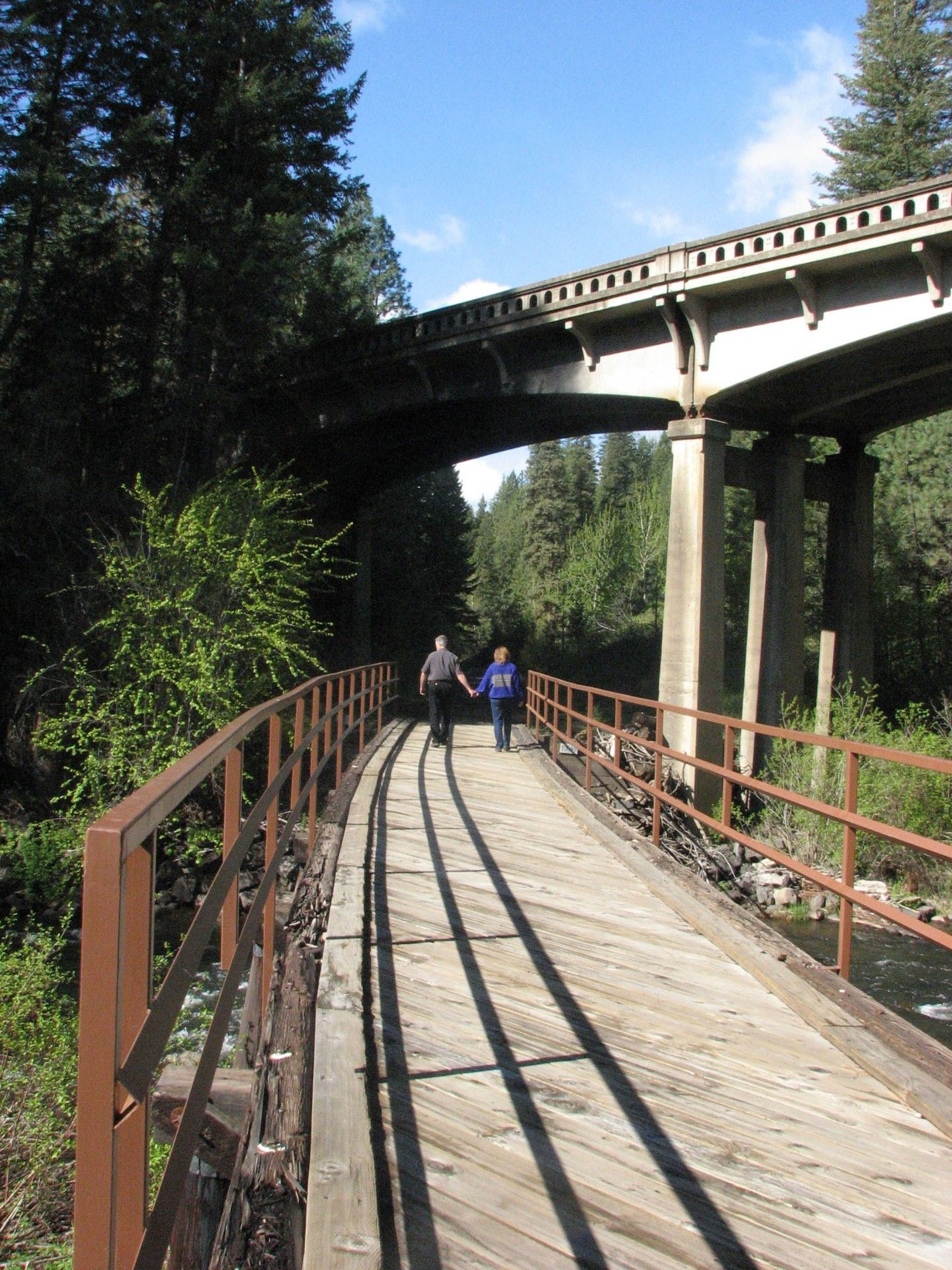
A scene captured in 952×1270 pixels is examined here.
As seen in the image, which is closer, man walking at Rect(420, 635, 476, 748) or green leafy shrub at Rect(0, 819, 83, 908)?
green leafy shrub at Rect(0, 819, 83, 908)

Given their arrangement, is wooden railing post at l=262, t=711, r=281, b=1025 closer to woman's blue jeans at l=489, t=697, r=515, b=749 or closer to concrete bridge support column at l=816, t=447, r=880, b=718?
woman's blue jeans at l=489, t=697, r=515, b=749

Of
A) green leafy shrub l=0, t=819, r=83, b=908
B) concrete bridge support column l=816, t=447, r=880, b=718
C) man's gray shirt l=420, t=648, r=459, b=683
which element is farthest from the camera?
concrete bridge support column l=816, t=447, r=880, b=718

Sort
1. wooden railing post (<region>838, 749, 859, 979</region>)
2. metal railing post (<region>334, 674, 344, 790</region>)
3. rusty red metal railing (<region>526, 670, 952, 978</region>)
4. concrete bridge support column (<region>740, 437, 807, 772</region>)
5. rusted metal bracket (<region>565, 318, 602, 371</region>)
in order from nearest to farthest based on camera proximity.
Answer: rusty red metal railing (<region>526, 670, 952, 978</region>)
wooden railing post (<region>838, 749, 859, 979</region>)
metal railing post (<region>334, 674, 344, 790</region>)
rusted metal bracket (<region>565, 318, 602, 371</region>)
concrete bridge support column (<region>740, 437, 807, 772</region>)

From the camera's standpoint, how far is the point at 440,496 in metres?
49.7

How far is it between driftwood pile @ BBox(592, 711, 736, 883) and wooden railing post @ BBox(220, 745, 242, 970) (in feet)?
29.8

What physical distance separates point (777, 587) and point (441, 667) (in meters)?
11.3

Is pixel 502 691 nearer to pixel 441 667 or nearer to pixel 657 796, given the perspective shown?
pixel 441 667

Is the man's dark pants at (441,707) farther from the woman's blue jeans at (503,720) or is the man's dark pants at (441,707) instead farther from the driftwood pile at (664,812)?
the driftwood pile at (664,812)

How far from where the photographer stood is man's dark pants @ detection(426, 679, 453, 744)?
1655cm

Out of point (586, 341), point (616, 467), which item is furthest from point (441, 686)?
point (616, 467)

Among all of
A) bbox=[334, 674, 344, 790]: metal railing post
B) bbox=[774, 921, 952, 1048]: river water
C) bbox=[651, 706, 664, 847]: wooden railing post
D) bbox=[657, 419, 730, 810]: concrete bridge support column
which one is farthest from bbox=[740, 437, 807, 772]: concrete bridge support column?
bbox=[651, 706, 664, 847]: wooden railing post

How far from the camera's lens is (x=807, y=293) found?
61.8 feet

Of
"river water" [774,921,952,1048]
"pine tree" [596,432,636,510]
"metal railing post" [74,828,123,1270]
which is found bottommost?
"river water" [774,921,952,1048]

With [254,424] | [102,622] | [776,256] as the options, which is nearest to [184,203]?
[254,424]
